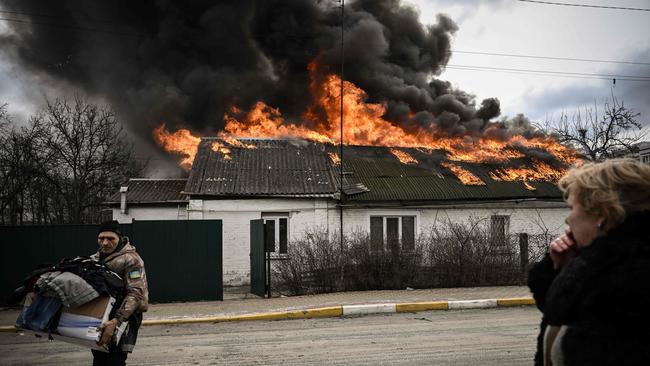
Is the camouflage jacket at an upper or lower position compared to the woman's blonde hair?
lower

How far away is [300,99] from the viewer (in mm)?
26344

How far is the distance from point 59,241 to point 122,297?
992 cm

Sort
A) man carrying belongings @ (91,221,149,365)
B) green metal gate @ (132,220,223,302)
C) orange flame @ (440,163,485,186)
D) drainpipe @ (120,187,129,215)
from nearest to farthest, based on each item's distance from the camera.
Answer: man carrying belongings @ (91,221,149,365) < green metal gate @ (132,220,223,302) < drainpipe @ (120,187,129,215) < orange flame @ (440,163,485,186)

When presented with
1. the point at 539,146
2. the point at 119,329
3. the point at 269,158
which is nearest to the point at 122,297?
the point at 119,329

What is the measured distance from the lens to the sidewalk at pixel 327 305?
34.8ft

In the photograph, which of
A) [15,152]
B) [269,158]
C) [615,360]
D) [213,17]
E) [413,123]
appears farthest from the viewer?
[213,17]

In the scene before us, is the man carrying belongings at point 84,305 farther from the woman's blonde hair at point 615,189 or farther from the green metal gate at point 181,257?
the green metal gate at point 181,257

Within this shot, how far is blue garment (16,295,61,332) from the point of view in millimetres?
3988

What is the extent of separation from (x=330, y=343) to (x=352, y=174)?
540 inches

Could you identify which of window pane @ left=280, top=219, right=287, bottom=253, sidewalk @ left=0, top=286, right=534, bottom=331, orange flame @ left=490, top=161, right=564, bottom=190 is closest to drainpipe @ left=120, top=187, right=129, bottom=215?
window pane @ left=280, top=219, right=287, bottom=253

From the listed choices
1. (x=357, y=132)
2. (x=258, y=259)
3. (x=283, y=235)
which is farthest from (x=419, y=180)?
(x=258, y=259)

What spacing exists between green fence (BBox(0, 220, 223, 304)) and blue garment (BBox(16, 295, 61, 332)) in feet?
30.3

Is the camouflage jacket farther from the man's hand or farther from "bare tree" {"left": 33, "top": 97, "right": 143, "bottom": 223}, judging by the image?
"bare tree" {"left": 33, "top": 97, "right": 143, "bottom": 223}

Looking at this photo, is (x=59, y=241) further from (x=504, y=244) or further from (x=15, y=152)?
(x=15, y=152)
